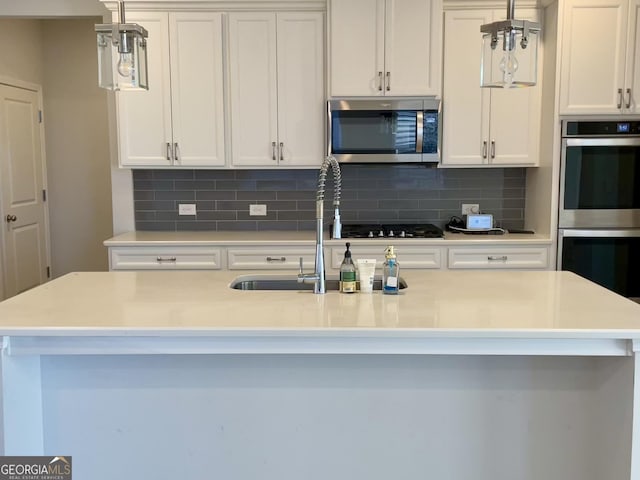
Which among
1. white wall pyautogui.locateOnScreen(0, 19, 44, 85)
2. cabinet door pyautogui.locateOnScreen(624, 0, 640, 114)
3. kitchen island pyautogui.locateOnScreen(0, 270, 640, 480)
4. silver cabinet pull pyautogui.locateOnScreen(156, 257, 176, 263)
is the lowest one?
kitchen island pyautogui.locateOnScreen(0, 270, 640, 480)

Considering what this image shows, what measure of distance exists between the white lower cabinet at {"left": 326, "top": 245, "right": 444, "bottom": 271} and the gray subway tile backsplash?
2.18 feet

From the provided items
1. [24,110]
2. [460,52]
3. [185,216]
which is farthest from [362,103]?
[24,110]

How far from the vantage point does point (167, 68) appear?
12.9 ft

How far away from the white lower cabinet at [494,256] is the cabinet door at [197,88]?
1721 millimetres

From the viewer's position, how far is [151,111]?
3.97 metres

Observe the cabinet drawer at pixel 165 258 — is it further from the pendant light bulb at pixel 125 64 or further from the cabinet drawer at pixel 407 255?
the pendant light bulb at pixel 125 64

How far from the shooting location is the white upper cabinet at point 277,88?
12.8ft

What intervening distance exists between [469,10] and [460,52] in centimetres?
28

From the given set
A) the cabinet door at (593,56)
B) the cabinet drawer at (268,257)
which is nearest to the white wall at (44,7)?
the cabinet drawer at (268,257)

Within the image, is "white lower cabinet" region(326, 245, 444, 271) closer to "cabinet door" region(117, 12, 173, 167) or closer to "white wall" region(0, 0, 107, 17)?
"cabinet door" region(117, 12, 173, 167)

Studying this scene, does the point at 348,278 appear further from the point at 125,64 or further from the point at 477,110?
the point at 477,110

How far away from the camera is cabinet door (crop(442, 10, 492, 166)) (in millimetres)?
3891

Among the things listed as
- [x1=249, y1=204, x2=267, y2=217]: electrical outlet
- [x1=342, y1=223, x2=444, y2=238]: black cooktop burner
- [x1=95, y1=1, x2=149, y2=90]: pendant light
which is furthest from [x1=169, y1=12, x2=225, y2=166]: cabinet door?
[x1=95, y1=1, x2=149, y2=90]: pendant light

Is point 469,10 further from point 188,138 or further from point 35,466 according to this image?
point 35,466
